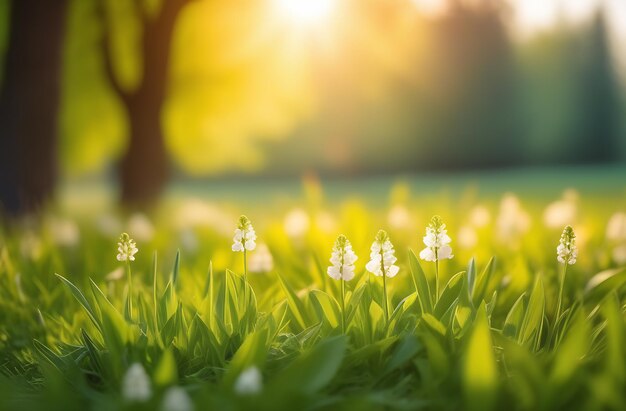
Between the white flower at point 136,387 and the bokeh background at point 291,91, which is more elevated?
the bokeh background at point 291,91

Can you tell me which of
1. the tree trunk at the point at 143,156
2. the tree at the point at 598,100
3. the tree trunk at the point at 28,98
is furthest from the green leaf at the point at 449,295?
the tree at the point at 598,100

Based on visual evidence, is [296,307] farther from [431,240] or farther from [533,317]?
[533,317]

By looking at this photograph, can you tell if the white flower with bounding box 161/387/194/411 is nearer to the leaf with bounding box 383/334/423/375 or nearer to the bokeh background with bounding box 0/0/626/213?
the leaf with bounding box 383/334/423/375

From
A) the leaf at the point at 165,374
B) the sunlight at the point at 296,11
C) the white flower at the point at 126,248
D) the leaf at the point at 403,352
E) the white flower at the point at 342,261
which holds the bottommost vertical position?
the leaf at the point at 403,352

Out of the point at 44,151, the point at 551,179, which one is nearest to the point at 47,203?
the point at 44,151

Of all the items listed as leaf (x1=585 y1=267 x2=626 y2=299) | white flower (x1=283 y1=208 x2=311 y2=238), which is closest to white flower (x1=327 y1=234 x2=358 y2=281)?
leaf (x1=585 y1=267 x2=626 y2=299)

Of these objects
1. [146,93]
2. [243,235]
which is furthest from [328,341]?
[146,93]

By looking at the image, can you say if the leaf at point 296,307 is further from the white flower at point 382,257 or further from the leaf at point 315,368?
the leaf at point 315,368

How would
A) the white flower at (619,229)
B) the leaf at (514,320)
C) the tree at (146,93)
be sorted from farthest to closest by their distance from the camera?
the tree at (146,93)
the white flower at (619,229)
the leaf at (514,320)
